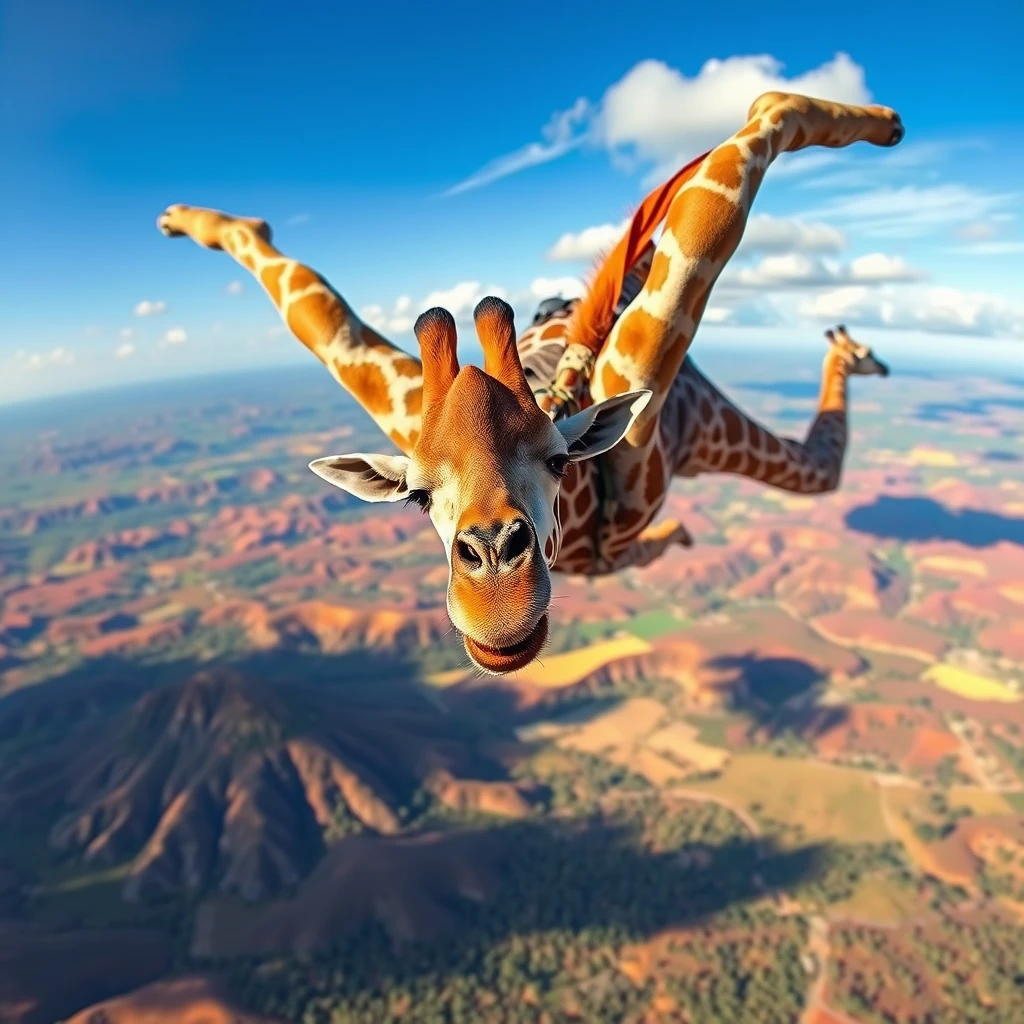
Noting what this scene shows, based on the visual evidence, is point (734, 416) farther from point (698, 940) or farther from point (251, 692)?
point (251, 692)

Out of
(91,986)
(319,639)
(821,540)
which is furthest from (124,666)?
(821,540)

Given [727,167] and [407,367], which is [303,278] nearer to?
[407,367]

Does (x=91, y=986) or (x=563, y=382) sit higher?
(x=563, y=382)

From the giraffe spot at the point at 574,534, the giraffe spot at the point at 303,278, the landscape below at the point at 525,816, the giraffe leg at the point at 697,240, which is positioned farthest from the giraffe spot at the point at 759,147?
the landscape below at the point at 525,816

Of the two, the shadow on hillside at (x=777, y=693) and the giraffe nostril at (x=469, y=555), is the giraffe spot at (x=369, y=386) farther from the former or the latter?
the shadow on hillside at (x=777, y=693)

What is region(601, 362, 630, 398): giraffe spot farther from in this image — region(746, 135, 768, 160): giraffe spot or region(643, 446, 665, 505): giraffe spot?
region(746, 135, 768, 160): giraffe spot

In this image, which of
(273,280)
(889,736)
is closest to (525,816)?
(889,736)

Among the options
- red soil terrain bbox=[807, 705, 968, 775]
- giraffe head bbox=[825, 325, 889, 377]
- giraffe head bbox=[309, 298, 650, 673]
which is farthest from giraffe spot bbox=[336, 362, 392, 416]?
red soil terrain bbox=[807, 705, 968, 775]
